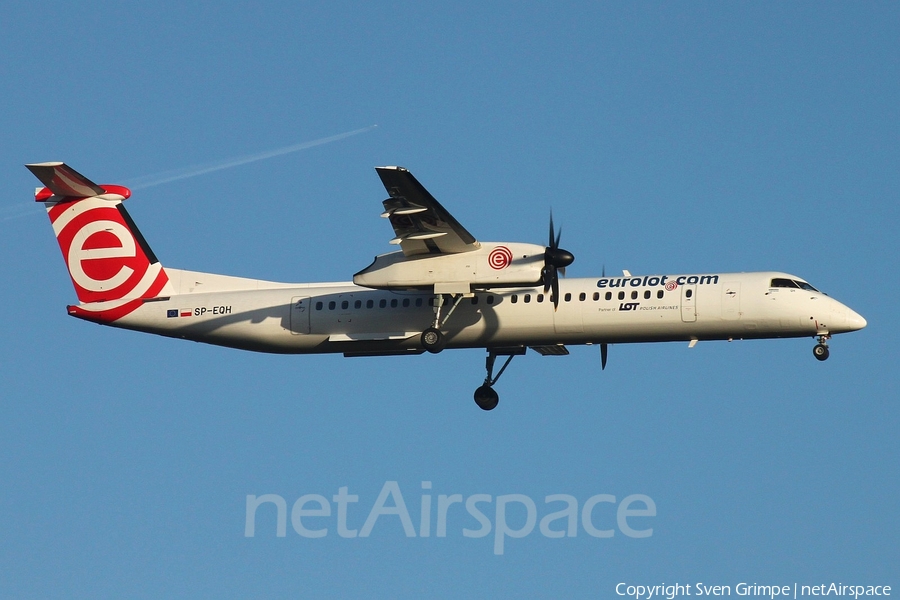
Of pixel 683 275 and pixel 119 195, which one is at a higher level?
pixel 119 195

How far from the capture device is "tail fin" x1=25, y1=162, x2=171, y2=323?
30172 mm

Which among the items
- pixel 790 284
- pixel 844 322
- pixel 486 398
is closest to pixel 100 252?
pixel 486 398

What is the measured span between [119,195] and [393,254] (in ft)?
24.1

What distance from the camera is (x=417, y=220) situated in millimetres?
26906

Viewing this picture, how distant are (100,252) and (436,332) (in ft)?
28.0

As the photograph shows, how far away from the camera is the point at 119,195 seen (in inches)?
1206

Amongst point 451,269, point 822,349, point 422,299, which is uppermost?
point 451,269

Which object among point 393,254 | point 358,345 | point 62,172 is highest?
point 62,172

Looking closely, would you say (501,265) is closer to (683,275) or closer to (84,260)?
(683,275)

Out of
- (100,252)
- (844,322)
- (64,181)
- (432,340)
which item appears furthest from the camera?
(100,252)

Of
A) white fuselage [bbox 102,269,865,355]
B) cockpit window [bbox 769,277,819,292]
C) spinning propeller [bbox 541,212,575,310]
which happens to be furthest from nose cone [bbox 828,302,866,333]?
spinning propeller [bbox 541,212,575,310]

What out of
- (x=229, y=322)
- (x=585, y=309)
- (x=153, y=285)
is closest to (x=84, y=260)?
(x=153, y=285)

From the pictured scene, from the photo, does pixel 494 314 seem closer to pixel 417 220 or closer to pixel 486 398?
pixel 417 220

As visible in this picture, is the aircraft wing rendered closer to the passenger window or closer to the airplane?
the airplane
